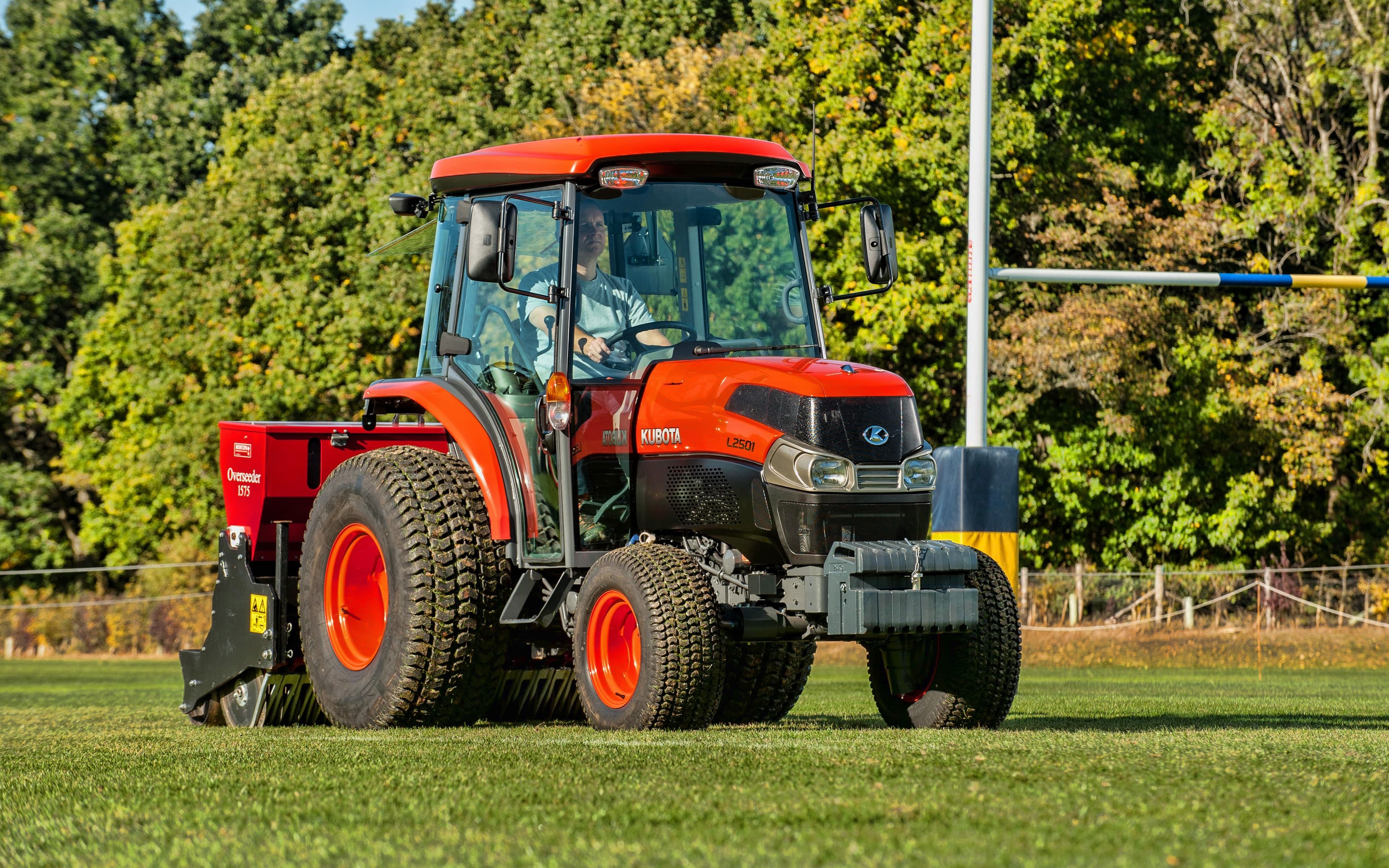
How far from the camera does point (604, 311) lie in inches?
356

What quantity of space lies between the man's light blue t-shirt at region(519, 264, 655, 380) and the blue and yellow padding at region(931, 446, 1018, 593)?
449 centimetres

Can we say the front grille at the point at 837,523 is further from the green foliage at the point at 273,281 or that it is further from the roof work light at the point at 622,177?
the green foliage at the point at 273,281

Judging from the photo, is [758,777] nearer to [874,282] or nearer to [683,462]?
[683,462]

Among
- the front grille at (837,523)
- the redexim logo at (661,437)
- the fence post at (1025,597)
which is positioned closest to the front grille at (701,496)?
the redexim logo at (661,437)

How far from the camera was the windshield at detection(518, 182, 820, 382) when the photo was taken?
29.6 ft

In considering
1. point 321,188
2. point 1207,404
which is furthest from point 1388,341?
point 321,188

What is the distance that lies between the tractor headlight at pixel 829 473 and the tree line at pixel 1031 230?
16840 mm

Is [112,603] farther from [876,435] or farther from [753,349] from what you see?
[876,435]

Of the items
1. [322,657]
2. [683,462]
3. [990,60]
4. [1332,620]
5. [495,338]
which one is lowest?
[1332,620]

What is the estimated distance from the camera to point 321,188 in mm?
35562

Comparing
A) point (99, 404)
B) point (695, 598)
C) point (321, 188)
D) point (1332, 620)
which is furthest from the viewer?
point (99, 404)

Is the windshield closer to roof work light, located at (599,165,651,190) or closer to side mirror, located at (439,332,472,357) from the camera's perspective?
roof work light, located at (599,165,651,190)

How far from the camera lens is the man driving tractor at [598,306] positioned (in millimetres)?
9016

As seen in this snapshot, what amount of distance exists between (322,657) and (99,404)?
3177 centimetres
